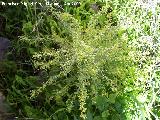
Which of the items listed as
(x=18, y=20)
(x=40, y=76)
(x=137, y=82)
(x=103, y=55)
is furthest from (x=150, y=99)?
(x=18, y=20)

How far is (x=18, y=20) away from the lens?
2959 mm

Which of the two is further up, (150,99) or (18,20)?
(18,20)

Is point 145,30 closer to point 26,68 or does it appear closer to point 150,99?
point 150,99

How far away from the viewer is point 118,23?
2707 mm

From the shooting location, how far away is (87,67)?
2.27m

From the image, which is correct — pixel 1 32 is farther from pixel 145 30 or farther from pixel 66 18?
pixel 145 30

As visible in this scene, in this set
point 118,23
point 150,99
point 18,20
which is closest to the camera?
point 150,99

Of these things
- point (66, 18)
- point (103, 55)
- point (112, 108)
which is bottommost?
point (112, 108)

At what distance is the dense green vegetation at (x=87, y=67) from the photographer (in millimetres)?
2324

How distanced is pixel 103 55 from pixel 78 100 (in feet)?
1.11

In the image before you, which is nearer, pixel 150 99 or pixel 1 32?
pixel 150 99

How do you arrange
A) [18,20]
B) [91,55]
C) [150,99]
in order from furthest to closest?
[18,20] < [150,99] < [91,55]

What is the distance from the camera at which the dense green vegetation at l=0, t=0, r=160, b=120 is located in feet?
7.63

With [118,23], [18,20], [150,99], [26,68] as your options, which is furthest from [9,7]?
[150,99]
